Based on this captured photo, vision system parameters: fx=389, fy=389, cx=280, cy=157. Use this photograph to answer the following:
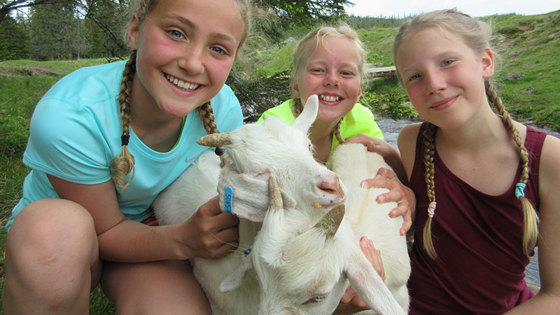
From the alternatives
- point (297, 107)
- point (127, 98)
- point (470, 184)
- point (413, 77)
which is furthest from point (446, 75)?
point (127, 98)

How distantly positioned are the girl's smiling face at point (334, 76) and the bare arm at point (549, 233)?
1.33 m

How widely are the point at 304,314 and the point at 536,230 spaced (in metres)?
1.51

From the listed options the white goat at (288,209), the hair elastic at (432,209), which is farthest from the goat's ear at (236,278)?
the hair elastic at (432,209)

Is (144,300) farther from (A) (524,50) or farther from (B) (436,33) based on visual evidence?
(A) (524,50)

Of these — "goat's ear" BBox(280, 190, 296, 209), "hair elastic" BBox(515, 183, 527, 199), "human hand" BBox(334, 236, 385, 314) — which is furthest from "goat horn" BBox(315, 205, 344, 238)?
"hair elastic" BBox(515, 183, 527, 199)

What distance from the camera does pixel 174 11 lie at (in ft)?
6.20

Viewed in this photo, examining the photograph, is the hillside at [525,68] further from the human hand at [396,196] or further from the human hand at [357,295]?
the human hand at [357,295]

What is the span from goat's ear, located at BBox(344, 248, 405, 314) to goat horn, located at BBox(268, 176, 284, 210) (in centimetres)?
36

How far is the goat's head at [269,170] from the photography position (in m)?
1.44

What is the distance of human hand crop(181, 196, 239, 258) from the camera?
1.81 m

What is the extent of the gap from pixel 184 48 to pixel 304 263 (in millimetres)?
1213

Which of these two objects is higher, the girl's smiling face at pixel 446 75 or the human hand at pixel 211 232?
the girl's smiling face at pixel 446 75

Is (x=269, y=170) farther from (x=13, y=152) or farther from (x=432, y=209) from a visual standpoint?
(x=13, y=152)

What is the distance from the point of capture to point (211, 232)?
6.03ft
